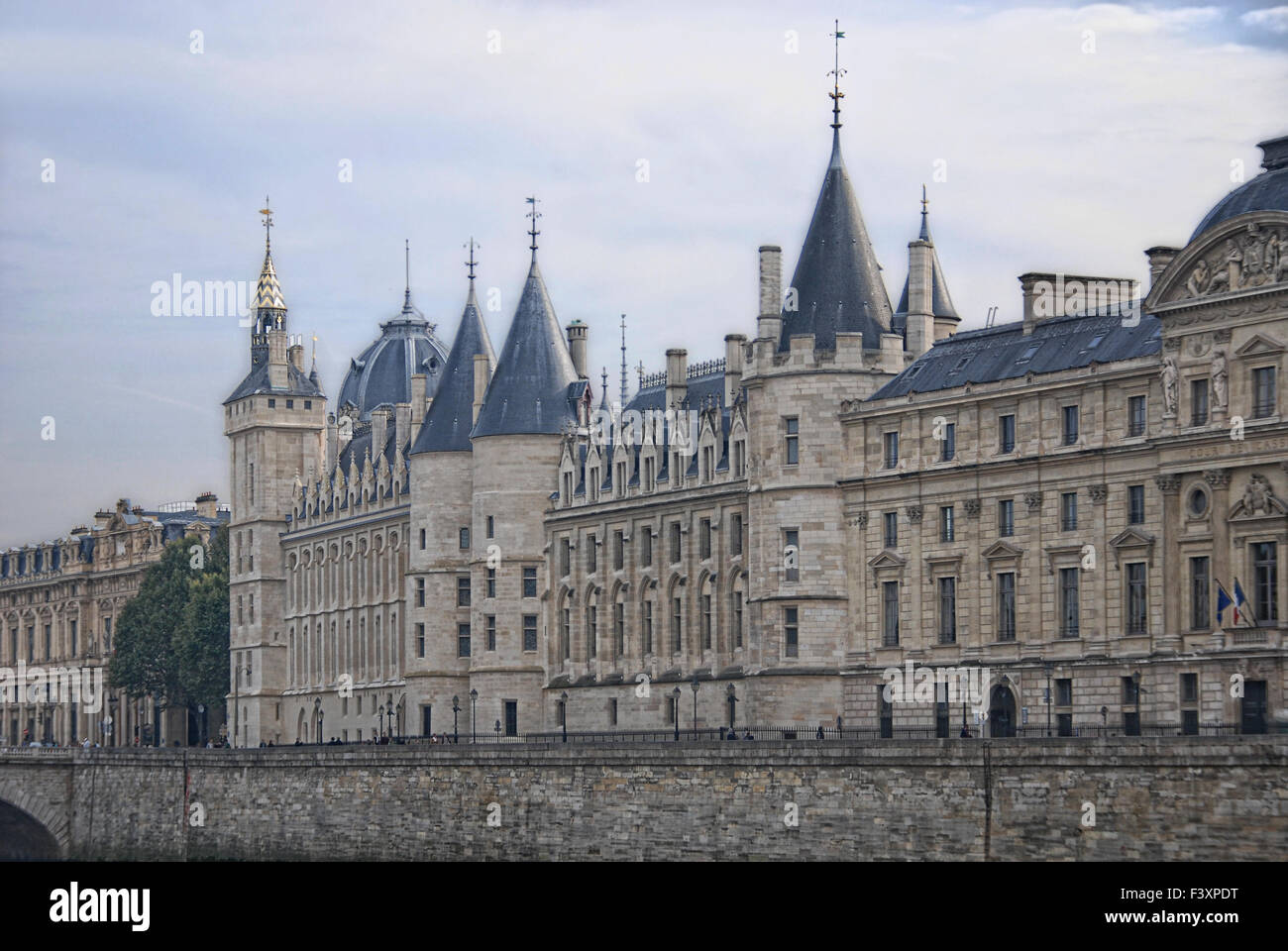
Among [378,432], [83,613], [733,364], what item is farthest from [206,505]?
[733,364]

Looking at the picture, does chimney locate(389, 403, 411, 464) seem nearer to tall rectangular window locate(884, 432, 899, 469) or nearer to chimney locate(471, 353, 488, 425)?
chimney locate(471, 353, 488, 425)

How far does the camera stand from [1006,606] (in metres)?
97.1

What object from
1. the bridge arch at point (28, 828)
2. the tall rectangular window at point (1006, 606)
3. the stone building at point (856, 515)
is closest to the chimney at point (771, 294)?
the stone building at point (856, 515)

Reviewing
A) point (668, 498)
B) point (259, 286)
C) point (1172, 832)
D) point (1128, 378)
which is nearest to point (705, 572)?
point (668, 498)

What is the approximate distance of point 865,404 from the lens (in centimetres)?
10281

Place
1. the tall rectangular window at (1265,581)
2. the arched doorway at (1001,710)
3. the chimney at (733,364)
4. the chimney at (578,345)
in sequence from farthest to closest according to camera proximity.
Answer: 1. the chimney at (578,345)
2. the chimney at (733,364)
3. the arched doorway at (1001,710)
4. the tall rectangular window at (1265,581)

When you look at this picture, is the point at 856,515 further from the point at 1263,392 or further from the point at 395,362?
the point at 395,362

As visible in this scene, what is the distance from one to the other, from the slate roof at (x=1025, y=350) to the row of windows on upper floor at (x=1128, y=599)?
6276 mm

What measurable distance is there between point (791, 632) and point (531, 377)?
23878 millimetres

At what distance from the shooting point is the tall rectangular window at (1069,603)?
310ft

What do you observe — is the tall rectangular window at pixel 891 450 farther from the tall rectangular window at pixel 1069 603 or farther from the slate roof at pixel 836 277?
the tall rectangular window at pixel 1069 603

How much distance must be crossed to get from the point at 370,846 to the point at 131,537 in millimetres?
85037

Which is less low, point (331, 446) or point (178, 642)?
point (331, 446)
